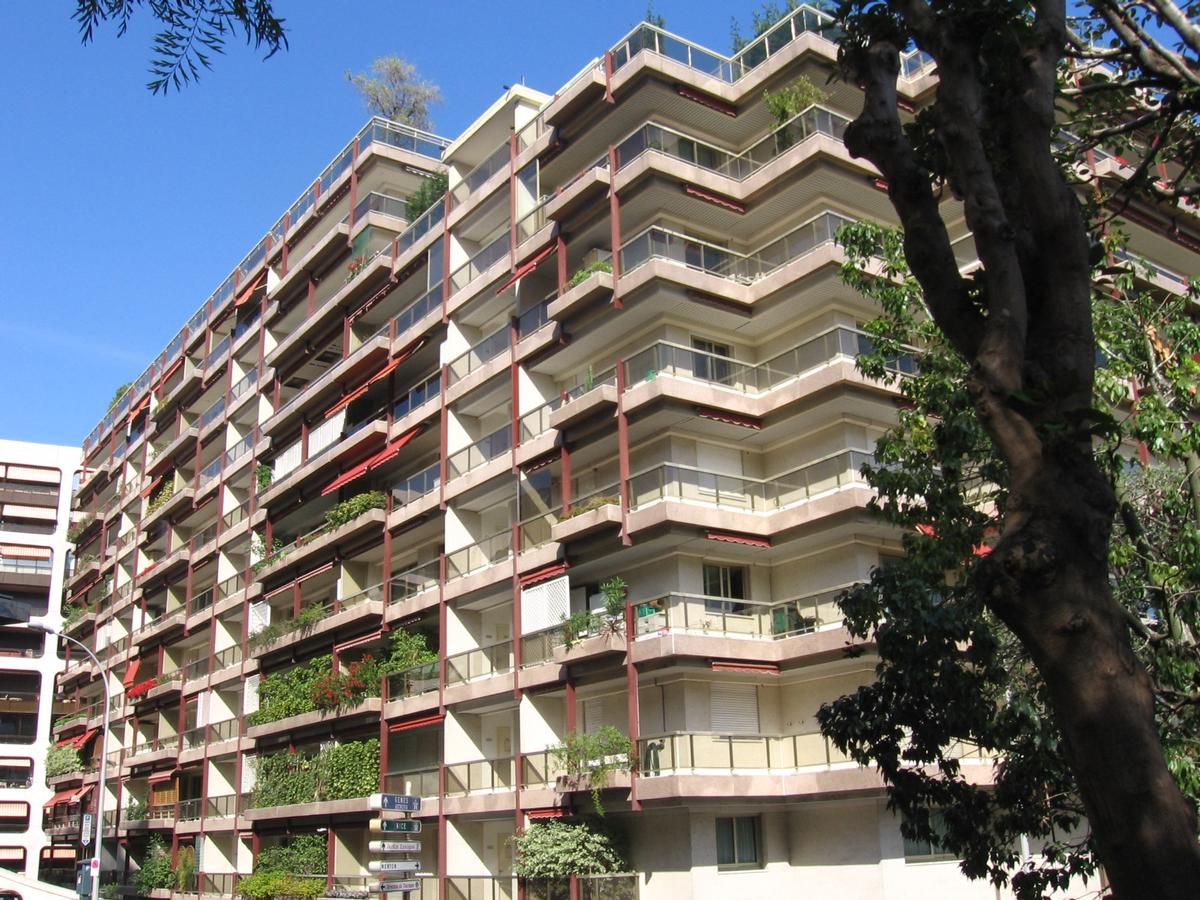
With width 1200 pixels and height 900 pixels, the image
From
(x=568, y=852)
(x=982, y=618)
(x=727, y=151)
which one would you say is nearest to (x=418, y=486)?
(x=727, y=151)

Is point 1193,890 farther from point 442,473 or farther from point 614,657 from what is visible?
point 442,473

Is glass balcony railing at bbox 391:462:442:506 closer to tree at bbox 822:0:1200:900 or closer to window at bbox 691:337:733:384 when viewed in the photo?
window at bbox 691:337:733:384

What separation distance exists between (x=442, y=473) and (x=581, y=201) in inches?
357

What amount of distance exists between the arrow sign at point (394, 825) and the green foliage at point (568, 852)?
27.8 ft

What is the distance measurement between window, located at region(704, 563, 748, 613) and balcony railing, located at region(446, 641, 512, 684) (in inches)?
222

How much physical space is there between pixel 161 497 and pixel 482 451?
31.4 m

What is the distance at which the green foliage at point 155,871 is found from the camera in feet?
151

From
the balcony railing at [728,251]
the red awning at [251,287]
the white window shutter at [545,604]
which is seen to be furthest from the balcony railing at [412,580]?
the red awning at [251,287]

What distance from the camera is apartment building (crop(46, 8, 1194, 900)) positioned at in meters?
26.0

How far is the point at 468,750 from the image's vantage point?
105ft

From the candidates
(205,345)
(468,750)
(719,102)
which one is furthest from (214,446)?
(719,102)

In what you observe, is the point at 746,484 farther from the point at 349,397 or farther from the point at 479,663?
the point at 349,397

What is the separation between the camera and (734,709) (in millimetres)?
27062

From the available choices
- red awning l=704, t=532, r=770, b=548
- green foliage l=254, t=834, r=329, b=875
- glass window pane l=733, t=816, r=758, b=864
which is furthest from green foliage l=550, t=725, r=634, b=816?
green foliage l=254, t=834, r=329, b=875
